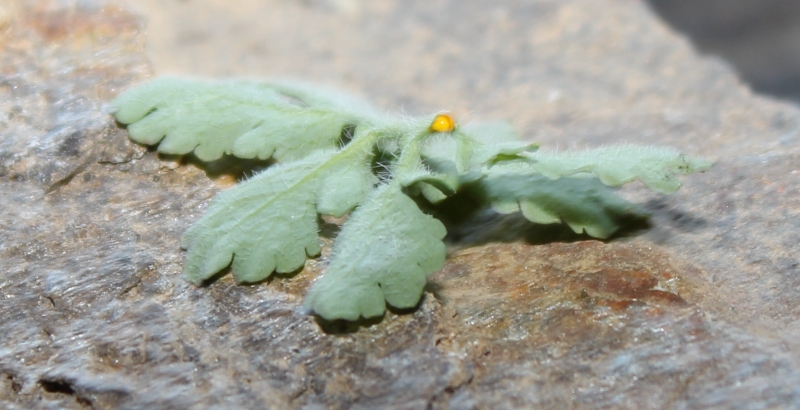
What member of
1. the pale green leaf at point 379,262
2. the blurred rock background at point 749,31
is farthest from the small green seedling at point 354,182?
the blurred rock background at point 749,31

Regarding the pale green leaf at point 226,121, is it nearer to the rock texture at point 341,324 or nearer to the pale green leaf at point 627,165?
the rock texture at point 341,324

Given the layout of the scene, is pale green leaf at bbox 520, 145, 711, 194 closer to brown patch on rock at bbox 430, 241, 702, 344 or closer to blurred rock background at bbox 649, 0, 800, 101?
brown patch on rock at bbox 430, 241, 702, 344

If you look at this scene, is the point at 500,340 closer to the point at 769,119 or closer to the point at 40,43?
the point at 769,119

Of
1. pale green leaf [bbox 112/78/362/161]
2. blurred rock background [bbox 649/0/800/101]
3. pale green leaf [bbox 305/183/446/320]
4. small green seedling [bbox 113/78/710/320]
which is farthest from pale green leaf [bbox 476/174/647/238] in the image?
blurred rock background [bbox 649/0/800/101]

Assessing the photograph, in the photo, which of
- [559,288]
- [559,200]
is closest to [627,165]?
[559,200]

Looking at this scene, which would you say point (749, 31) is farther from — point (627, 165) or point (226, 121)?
point (226, 121)

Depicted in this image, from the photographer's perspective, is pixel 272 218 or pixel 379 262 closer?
pixel 379 262
